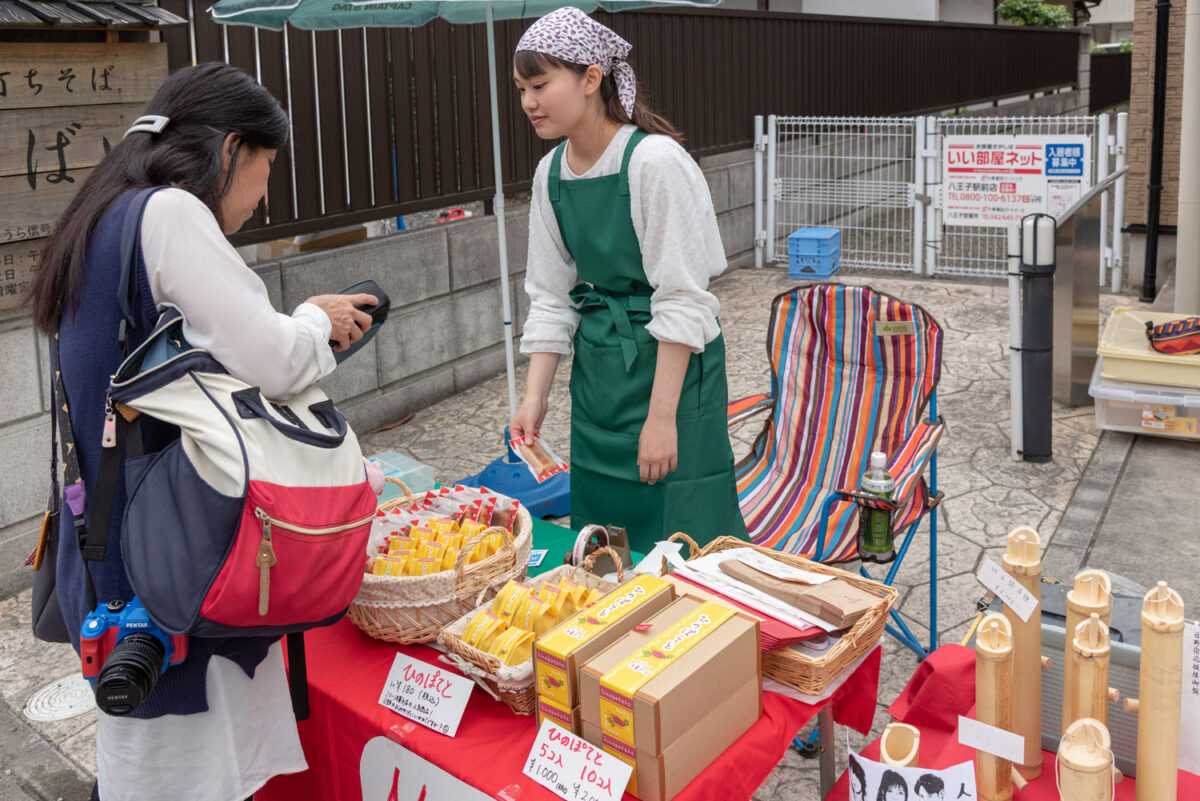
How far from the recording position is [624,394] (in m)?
2.76

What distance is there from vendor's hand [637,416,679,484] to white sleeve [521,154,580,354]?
13.9 inches

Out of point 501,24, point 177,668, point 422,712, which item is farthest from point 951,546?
point 501,24

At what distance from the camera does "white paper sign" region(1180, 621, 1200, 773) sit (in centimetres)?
158

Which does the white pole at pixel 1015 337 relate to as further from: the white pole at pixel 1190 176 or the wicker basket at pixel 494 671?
the wicker basket at pixel 494 671

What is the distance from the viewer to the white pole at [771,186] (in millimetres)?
10617

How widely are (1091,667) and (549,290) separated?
5.51 ft

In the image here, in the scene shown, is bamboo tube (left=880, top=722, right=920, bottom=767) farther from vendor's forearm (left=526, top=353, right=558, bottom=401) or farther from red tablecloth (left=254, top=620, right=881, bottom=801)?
vendor's forearm (left=526, top=353, right=558, bottom=401)

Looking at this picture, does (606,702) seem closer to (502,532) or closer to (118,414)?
(502,532)

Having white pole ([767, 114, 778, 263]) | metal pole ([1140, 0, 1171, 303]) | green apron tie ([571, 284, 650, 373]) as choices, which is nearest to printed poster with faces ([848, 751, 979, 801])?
green apron tie ([571, 284, 650, 373])

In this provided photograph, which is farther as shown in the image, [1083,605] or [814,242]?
[814,242]

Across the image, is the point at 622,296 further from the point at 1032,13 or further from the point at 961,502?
the point at 1032,13

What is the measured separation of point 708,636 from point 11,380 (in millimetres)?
3746

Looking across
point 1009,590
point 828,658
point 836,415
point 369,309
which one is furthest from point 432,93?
point 1009,590

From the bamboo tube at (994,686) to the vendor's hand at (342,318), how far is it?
122cm
